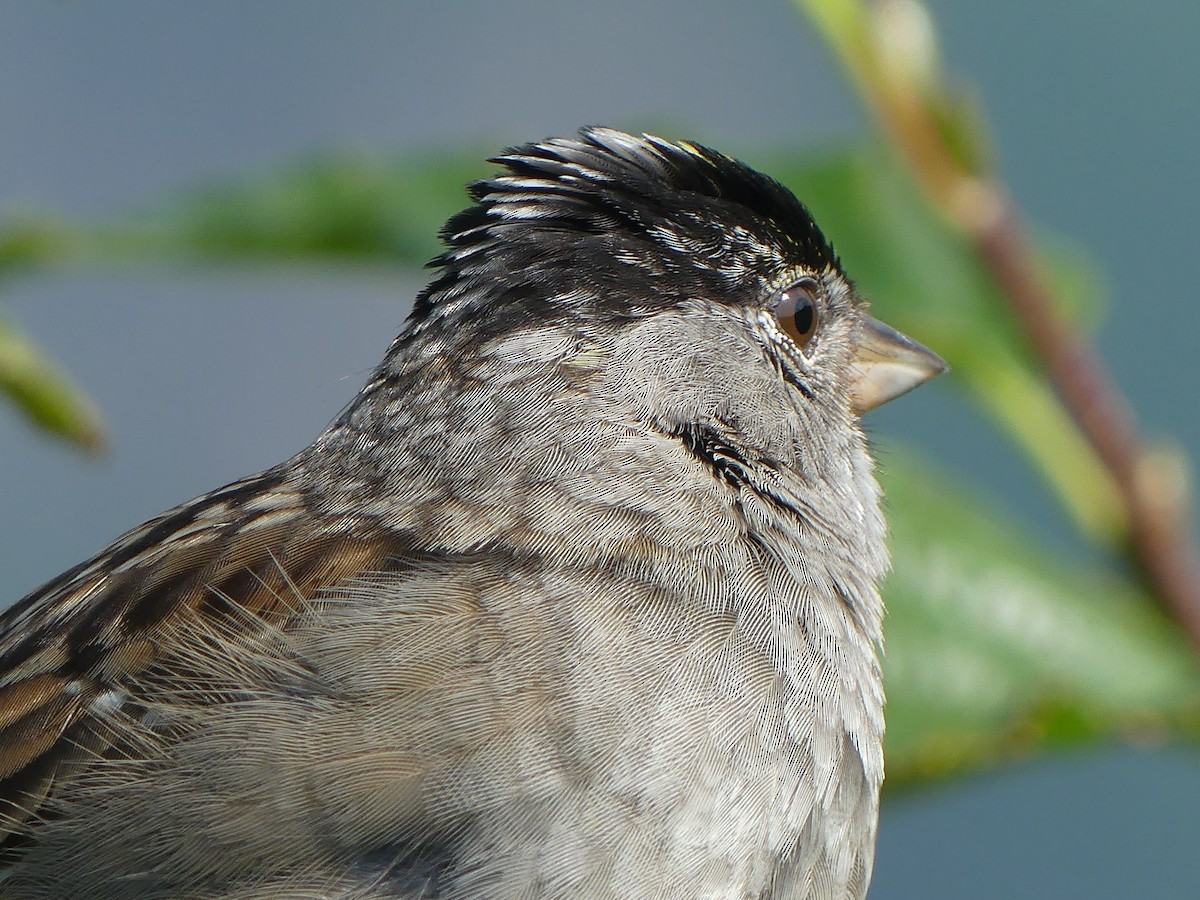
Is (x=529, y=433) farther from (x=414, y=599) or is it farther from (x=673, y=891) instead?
(x=673, y=891)

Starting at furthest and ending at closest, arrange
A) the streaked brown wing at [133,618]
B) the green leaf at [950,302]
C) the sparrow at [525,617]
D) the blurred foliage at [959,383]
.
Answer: the green leaf at [950,302], the blurred foliage at [959,383], the streaked brown wing at [133,618], the sparrow at [525,617]

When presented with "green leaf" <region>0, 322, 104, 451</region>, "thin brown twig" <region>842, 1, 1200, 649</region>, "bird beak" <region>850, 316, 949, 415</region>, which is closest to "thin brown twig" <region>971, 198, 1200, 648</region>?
"thin brown twig" <region>842, 1, 1200, 649</region>

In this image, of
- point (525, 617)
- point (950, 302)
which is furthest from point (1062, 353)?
point (525, 617)

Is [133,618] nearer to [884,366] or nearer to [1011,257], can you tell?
[884,366]

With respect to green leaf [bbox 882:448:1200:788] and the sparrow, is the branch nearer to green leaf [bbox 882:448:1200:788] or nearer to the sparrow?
green leaf [bbox 882:448:1200:788]

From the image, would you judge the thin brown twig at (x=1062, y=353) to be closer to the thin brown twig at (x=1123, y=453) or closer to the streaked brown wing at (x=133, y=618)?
the thin brown twig at (x=1123, y=453)

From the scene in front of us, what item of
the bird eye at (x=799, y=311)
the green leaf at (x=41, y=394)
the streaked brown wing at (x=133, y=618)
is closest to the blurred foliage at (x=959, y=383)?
the bird eye at (x=799, y=311)
